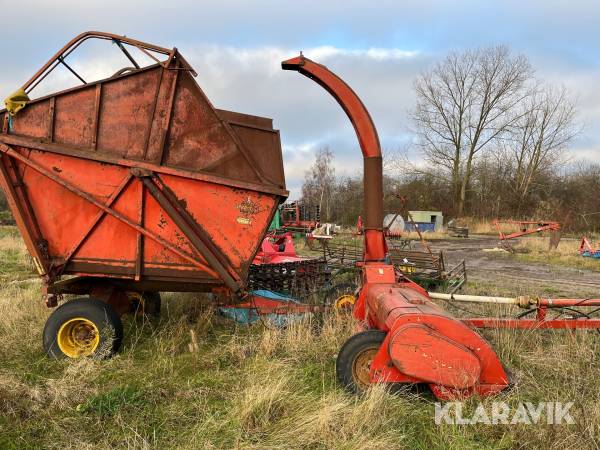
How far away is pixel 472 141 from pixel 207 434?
4279 centimetres

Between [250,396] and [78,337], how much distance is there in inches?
98.6

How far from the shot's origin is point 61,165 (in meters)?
4.69

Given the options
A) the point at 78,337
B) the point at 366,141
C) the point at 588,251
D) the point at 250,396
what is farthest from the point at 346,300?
the point at 588,251

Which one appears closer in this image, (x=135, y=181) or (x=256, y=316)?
(x=135, y=181)

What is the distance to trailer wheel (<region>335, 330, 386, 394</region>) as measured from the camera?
12.1 feet

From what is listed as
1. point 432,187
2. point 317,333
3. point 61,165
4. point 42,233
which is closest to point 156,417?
point 317,333

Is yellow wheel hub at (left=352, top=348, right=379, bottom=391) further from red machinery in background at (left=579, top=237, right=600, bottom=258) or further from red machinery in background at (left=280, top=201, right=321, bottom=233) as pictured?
red machinery in background at (left=280, top=201, right=321, bottom=233)

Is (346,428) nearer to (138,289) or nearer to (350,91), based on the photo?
(138,289)

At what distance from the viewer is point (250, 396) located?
338 centimetres

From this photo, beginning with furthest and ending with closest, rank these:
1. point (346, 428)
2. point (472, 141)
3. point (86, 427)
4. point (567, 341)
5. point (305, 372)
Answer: point (472, 141)
point (567, 341)
point (305, 372)
point (86, 427)
point (346, 428)

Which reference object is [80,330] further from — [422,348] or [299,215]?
[299,215]

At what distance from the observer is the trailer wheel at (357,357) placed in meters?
3.68

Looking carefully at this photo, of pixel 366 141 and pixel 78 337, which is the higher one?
pixel 366 141

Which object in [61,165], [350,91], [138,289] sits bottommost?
[138,289]
